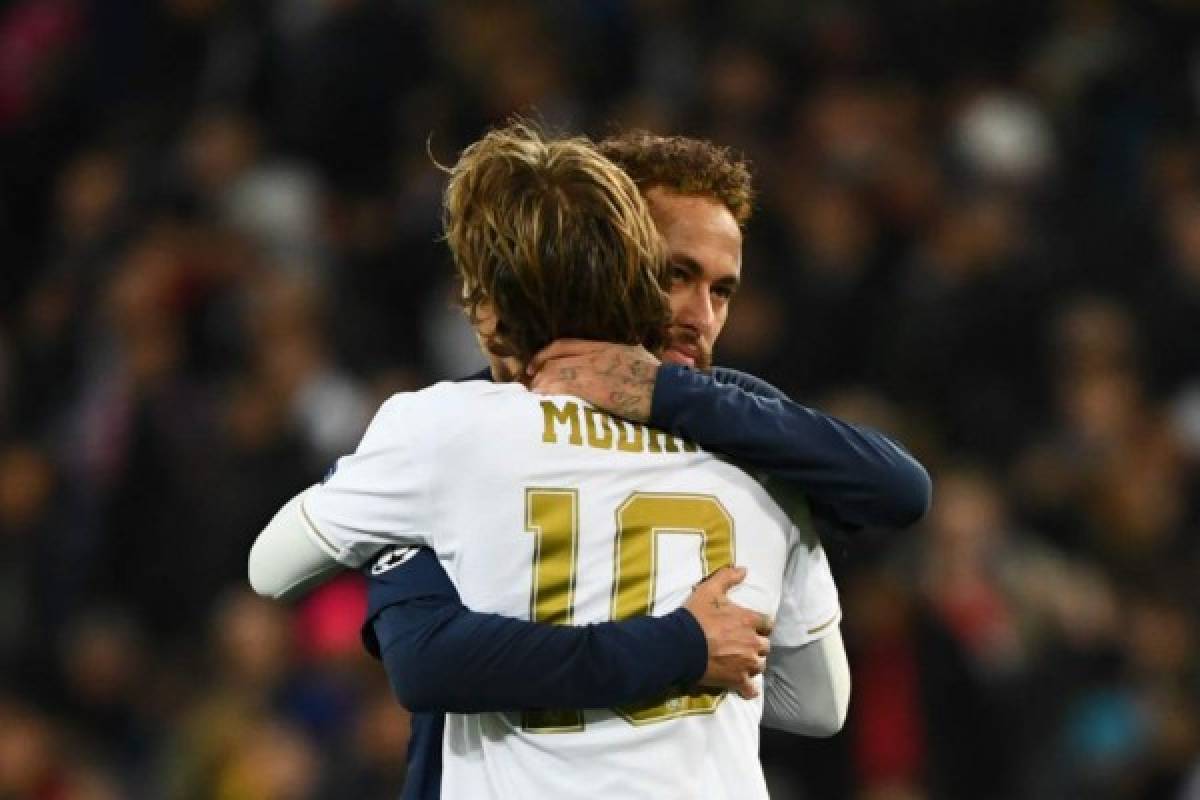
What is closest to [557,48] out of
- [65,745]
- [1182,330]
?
[1182,330]

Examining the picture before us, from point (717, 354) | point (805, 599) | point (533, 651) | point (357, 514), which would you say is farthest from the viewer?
point (717, 354)

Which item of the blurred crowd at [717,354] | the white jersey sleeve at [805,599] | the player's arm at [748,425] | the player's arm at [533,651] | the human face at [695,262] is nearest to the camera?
the player's arm at [533,651]

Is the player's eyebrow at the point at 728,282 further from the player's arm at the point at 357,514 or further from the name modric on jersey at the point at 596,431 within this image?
the player's arm at the point at 357,514

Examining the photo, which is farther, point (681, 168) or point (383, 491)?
point (681, 168)

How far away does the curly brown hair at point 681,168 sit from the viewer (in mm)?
2924

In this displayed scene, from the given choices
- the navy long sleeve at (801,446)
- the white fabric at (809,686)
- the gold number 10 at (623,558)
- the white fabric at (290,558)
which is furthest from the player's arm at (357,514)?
the white fabric at (809,686)

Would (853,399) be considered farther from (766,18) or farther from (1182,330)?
(766,18)

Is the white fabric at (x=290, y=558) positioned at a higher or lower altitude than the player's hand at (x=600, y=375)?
lower

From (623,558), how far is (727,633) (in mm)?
143

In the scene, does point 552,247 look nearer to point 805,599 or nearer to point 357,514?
point 357,514

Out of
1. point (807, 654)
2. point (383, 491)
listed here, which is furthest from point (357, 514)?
point (807, 654)

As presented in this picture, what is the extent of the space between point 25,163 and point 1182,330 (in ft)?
14.6

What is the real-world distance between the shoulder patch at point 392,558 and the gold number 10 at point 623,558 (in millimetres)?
151

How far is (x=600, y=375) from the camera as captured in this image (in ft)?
8.41
